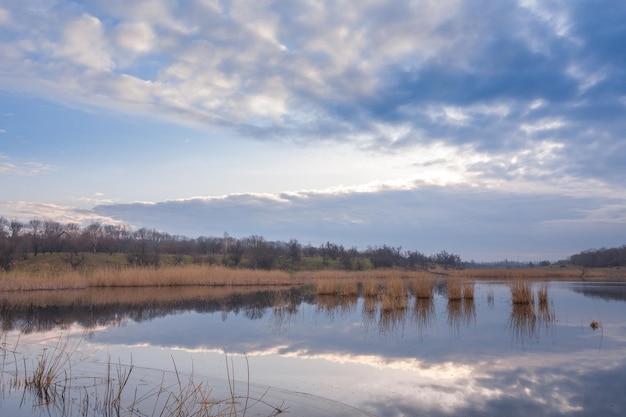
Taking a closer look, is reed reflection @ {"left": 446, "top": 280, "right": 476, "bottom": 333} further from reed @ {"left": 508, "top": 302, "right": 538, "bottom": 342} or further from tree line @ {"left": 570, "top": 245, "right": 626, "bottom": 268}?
tree line @ {"left": 570, "top": 245, "right": 626, "bottom": 268}

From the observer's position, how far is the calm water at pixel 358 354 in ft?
17.1

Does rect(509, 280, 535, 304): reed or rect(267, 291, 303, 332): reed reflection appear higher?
rect(509, 280, 535, 304): reed

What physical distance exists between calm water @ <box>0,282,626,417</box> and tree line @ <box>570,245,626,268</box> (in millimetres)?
44434

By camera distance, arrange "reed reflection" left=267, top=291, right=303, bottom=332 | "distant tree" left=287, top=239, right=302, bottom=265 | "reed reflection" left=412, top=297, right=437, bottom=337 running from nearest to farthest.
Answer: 1. "reed reflection" left=412, top=297, right=437, bottom=337
2. "reed reflection" left=267, top=291, right=303, bottom=332
3. "distant tree" left=287, top=239, right=302, bottom=265

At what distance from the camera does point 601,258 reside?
182ft

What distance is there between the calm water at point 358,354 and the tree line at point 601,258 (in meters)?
44.4

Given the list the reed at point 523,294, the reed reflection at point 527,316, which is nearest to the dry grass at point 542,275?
the reed at point 523,294

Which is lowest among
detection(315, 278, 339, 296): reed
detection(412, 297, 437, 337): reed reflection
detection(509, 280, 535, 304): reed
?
detection(412, 297, 437, 337): reed reflection

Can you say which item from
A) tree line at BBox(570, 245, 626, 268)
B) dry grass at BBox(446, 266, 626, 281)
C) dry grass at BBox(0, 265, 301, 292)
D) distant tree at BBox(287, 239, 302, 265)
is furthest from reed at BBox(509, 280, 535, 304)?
tree line at BBox(570, 245, 626, 268)

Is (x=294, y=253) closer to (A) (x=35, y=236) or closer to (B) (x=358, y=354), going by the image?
(A) (x=35, y=236)

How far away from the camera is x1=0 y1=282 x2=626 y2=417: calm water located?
520cm

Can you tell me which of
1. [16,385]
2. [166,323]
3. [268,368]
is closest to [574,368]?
[268,368]

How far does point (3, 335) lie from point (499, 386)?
9.19m

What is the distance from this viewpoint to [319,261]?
4975cm
